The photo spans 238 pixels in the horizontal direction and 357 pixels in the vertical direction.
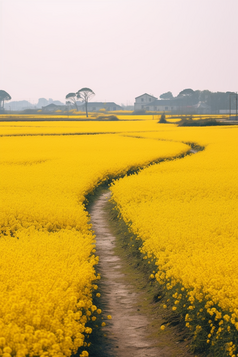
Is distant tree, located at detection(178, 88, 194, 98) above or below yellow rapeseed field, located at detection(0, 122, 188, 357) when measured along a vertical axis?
above

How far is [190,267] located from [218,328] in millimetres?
1452

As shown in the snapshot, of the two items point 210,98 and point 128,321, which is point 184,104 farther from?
point 128,321

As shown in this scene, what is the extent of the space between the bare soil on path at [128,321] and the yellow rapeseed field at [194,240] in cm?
42

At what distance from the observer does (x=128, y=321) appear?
738 centimetres

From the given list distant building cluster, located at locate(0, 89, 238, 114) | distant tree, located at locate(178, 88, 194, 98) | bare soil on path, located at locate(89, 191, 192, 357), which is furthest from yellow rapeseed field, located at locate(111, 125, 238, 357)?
distant tree, located at locate(178, 88, 194, 98)

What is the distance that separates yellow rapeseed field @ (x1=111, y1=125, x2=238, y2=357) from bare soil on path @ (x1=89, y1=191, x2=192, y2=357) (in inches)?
16.4

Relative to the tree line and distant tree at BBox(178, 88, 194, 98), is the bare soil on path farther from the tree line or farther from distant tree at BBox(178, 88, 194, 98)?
distant tree at BBox(178, 88, 194, 98)

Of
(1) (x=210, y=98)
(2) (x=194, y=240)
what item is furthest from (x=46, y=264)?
(1) (x=210, y=98)

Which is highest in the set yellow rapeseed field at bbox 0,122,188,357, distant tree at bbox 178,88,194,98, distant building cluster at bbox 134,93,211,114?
distant tree at bbox 178,88,194,98

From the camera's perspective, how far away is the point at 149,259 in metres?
9.59

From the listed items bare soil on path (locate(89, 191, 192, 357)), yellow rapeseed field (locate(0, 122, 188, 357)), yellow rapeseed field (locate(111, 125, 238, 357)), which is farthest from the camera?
bare soil on path (locate(89, 191, 192, 357))

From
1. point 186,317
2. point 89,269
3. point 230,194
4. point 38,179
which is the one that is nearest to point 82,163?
point 38,179

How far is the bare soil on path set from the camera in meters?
6.45

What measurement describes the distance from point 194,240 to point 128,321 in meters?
2.82
